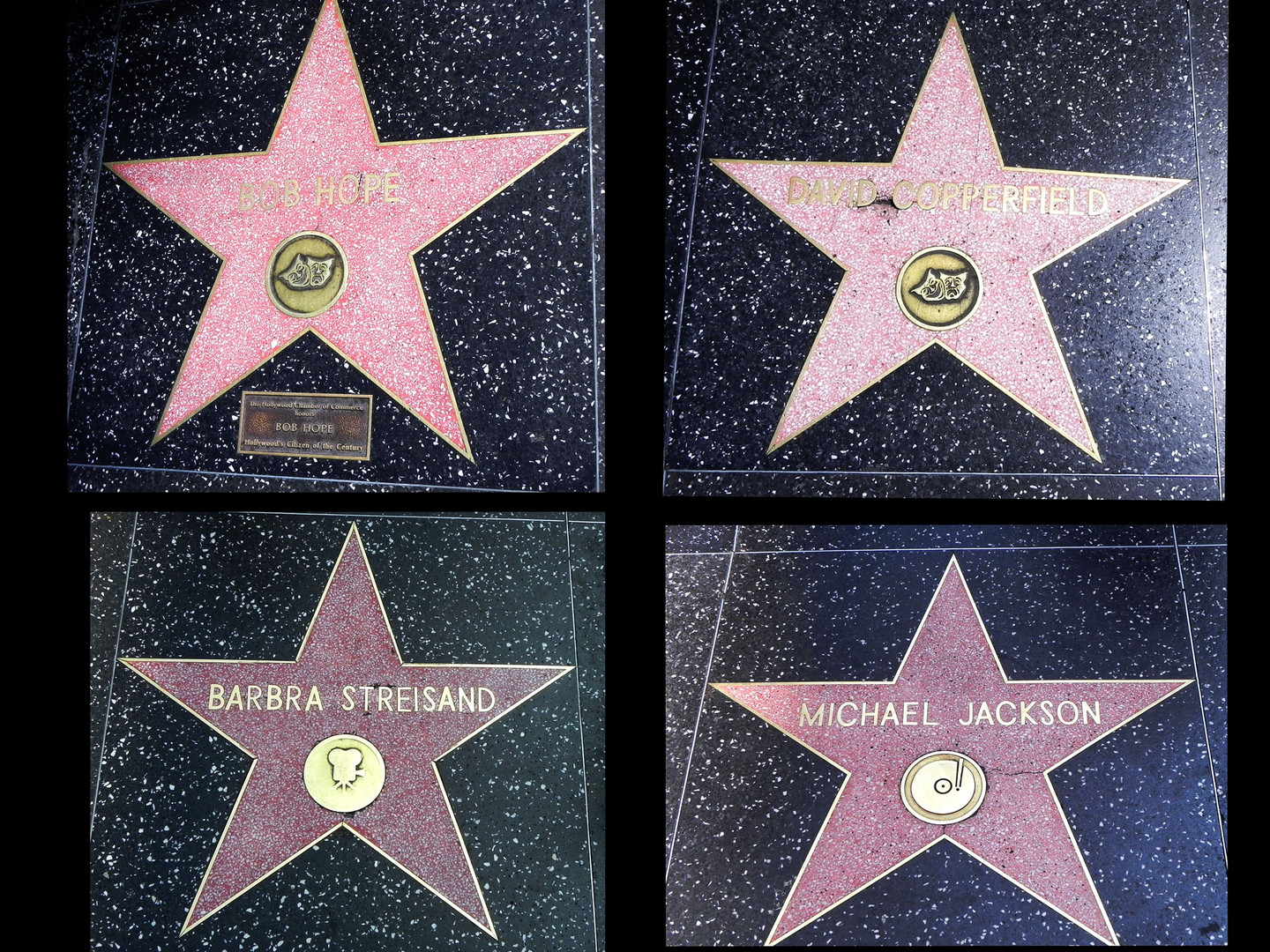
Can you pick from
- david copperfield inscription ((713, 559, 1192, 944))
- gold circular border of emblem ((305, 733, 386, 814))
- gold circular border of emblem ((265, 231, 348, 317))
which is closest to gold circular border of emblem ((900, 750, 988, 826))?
david copperfield inscription ((713, 559, 1192, 944))

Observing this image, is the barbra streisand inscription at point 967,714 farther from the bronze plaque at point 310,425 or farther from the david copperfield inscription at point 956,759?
the bronze plaque at point 310,425

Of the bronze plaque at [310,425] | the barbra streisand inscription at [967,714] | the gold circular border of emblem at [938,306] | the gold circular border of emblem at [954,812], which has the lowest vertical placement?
the gold circular border of emblem at [954,812]

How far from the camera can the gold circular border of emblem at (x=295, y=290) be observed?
3.47 feet

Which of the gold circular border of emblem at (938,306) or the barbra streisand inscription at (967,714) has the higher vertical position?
the gold circular border of emblem at (938,306)

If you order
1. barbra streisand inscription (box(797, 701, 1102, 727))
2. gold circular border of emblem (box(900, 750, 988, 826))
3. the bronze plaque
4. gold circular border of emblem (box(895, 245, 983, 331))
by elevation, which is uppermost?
gold circular border of emblem (box(895, 245, 983, 331))

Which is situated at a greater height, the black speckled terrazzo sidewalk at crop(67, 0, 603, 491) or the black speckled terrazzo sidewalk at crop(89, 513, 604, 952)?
the black speckled terrazzo sidewalk at crop(67, 0, 603, 491)

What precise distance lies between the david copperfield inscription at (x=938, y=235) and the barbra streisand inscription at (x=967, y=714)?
1.02 ft

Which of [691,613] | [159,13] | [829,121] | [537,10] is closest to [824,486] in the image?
[691,613]

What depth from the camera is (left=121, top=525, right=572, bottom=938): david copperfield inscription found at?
105 centimetres

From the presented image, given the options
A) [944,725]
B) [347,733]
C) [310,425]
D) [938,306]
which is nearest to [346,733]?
[347,733]

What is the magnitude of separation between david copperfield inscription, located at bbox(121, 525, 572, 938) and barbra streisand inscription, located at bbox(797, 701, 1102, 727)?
12.1 inches

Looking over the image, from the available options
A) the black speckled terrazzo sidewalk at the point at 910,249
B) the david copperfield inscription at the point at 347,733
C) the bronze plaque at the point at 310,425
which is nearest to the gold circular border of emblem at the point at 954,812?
the black speckled terrazzo sidewalk at the point at 910,249

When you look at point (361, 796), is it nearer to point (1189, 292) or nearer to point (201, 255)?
point (201, 255)

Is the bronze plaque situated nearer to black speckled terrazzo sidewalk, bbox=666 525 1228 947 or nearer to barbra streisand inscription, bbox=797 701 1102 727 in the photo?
black speckled terrazzo sidewalk, bbox=666 525 1228 947
